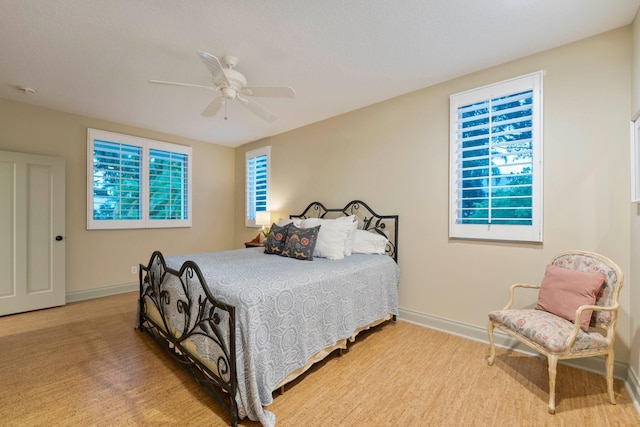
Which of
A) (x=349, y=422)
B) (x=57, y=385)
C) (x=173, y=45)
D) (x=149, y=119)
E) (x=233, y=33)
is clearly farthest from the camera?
(x=149, y=119)

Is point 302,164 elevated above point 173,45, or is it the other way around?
point 173,45

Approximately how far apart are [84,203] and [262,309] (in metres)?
3.95

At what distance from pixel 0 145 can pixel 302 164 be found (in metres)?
3.81

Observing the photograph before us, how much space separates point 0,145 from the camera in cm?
349

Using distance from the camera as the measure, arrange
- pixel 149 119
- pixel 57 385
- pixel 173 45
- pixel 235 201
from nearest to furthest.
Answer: pixel 57 385 < pixel 173 45 < pixel 149 119 < pixel 235 201

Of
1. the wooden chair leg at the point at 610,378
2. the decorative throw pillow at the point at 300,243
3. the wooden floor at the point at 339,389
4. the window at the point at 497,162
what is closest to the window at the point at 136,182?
the wooden floor at the point at 339,389

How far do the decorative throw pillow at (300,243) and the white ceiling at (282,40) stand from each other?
161 cm

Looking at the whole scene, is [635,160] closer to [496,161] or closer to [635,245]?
[635,245]

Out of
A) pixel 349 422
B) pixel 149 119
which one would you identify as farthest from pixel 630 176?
pixel 149 119

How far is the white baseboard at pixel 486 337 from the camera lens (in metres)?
2.12

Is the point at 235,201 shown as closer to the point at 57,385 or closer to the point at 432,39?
the point at 57,385

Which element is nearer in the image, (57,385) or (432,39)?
(57,385)

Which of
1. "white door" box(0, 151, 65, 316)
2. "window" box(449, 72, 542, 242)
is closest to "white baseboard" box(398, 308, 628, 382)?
"window" box(449, 72, 542, 242)

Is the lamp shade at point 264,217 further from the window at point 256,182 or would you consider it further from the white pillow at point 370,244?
the white pillow at point 370,244
